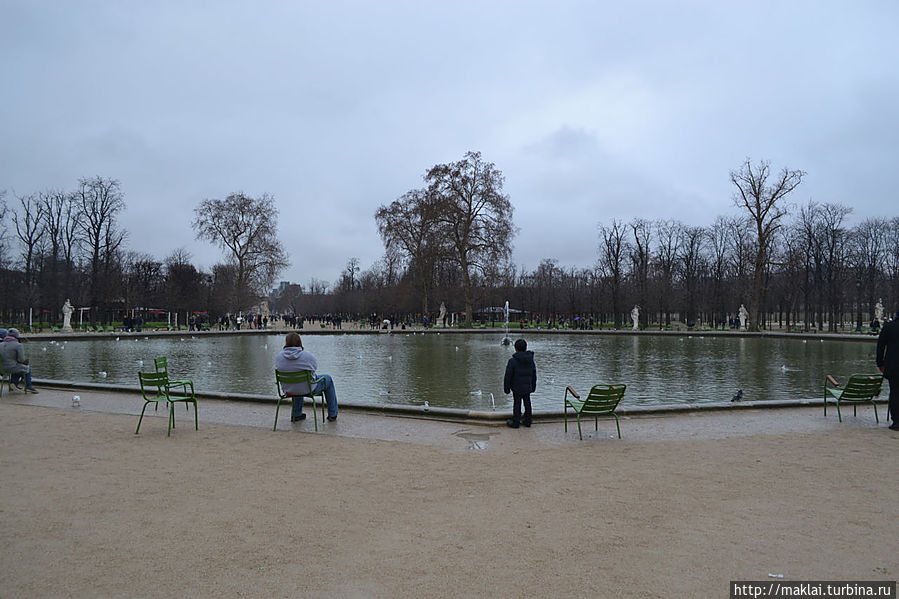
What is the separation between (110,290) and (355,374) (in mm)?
54194

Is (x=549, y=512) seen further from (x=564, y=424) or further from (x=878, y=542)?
(x=564, y=424)

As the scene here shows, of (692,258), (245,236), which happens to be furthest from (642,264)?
(245,236)

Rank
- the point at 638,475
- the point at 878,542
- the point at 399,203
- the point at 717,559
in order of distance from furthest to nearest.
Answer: the point at 399,203 → the point at 638,475 → the point at 878,542 → the point at 717,559

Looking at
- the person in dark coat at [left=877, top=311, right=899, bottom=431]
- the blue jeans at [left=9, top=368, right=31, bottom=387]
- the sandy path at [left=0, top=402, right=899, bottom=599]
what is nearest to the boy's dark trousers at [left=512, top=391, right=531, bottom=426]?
the sandy path at [left=0, top=402, right=899, bottom=599]

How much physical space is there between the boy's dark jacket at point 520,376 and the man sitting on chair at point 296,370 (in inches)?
113

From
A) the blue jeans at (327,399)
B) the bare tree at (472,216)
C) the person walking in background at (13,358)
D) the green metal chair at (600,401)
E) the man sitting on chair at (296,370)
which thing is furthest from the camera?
the bare tree at (472,216)

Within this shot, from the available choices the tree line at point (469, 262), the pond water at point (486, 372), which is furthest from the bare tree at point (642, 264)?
the pond water at point (486, 372)

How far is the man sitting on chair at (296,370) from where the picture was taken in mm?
9164

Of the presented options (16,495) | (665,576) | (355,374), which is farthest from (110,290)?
(665,576)

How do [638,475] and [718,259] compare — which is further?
[718,259]

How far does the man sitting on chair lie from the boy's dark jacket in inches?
113

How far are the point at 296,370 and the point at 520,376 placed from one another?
360 cm

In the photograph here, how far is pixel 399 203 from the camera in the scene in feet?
195

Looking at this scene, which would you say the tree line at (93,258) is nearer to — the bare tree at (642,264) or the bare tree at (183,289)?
the bare tree at (183,289)
